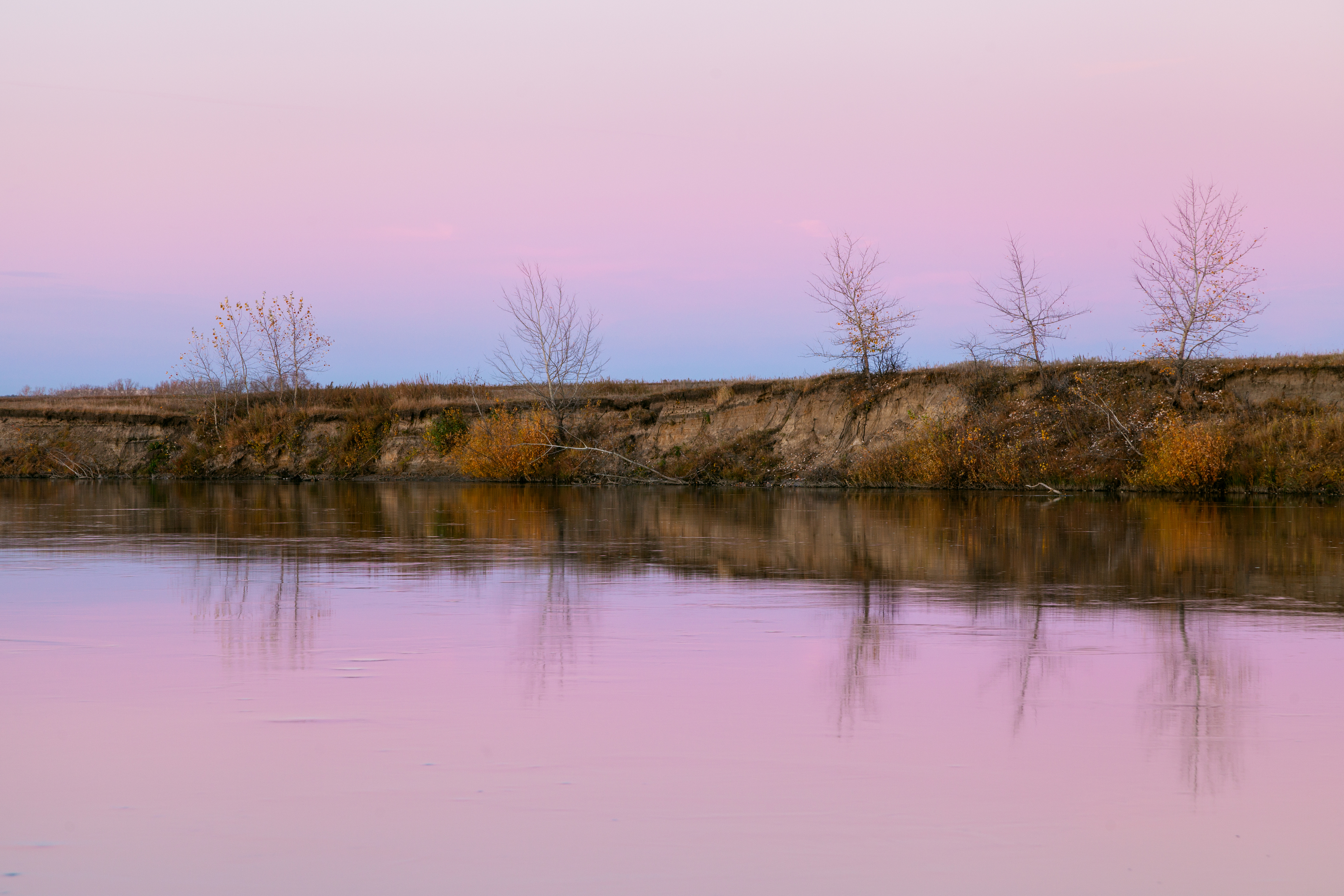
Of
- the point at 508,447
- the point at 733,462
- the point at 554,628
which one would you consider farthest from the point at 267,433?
the point at 554,628

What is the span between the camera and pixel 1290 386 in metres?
41.9

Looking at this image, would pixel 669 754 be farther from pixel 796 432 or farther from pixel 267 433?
pixel 267 433

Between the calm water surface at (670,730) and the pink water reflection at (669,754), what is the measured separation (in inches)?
0.9

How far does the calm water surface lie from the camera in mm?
4691

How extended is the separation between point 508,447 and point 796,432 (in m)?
11.5

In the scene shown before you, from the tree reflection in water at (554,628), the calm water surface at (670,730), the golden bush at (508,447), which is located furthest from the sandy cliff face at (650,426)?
the tree reflection in water at (554,628)

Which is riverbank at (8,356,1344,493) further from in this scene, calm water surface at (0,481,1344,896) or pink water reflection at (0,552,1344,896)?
pink water reflection at (0,552,1344,896)

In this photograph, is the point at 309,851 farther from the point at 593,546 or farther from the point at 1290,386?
the point at 1290,386

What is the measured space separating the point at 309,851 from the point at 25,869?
1001 millimetres

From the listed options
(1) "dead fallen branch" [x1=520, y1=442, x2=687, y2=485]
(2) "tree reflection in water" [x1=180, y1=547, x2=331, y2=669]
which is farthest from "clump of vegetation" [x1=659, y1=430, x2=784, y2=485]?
(2) "tree reflection in water" [x1=180, y1=547, x2=331, y2=669]

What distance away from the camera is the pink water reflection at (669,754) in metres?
4.64

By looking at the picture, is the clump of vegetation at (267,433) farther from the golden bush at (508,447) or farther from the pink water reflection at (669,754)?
the pink water reflection at (669,754)

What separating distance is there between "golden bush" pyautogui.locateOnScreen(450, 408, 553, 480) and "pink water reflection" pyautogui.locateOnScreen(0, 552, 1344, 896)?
38598mm

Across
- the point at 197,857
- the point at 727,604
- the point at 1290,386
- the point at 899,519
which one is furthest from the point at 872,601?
the point at 1290,386
